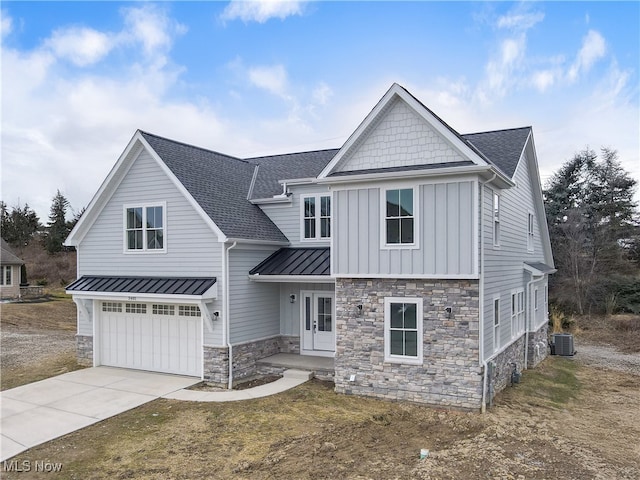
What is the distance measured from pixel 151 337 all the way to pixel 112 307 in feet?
6.72

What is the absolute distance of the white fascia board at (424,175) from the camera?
10.2 meters

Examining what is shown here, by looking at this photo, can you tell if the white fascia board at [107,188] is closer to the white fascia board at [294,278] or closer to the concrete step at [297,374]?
the white fascia board at [294,278]

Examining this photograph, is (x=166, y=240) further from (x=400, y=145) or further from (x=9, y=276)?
(x=9, y=276)

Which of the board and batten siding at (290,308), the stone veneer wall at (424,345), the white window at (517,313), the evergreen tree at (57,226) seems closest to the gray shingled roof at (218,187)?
the board and batten siding at (290,308)

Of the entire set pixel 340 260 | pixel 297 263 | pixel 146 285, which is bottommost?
pixel 146 285

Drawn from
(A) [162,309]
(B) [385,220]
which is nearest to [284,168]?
(A) [162,309]

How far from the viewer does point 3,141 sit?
21.3 metres

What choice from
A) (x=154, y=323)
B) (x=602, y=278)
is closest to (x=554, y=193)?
(x=602, y=278)

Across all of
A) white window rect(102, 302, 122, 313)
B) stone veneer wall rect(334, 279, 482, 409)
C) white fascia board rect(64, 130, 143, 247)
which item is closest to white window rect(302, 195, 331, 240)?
stone veneer wall rect(334, 279, 482, 409)

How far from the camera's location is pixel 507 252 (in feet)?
43.5

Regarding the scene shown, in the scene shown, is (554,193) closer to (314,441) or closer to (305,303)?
(305,303)

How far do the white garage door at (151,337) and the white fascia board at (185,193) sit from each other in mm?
2486

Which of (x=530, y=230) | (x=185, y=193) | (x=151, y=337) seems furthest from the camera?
(x=530, y=230)

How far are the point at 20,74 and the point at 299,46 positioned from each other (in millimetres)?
9151
